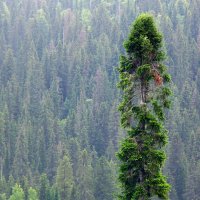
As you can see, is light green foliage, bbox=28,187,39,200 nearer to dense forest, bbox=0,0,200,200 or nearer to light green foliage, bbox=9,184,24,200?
dense forest, bbox=0,0,200,200

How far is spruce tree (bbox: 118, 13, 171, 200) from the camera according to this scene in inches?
724

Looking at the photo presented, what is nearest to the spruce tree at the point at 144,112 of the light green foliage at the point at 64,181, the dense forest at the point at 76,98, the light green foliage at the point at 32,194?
the dense forest at the point at 76,98


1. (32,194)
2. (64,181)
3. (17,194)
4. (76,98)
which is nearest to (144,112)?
(32,194)

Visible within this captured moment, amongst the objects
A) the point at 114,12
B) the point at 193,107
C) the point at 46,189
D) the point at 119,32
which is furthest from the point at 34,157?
the point at 114,12

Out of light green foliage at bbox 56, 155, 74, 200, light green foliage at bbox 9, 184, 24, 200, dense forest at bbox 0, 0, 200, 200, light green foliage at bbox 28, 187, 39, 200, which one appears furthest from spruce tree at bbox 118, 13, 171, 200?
light green foliage at bbox 56, 155, 74, 200

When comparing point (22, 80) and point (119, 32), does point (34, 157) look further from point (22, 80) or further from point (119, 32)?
point (119, 32)

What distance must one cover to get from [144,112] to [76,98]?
120578 mm

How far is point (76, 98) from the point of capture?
139 m

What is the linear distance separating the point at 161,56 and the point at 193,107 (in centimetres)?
10519

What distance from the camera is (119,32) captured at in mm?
164750

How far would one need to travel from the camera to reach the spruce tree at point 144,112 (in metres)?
18.4

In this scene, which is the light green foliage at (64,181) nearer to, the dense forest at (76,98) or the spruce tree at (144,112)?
the dense forest at (76,98)

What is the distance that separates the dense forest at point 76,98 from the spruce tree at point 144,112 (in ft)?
197

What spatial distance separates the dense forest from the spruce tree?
6005cm
